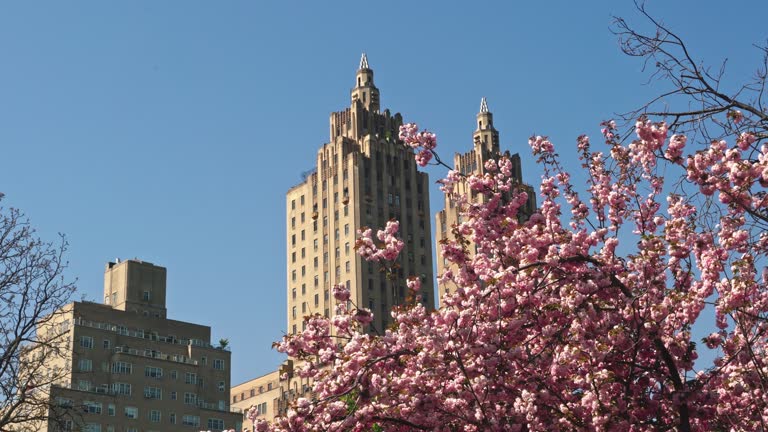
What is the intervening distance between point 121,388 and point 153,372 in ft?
13.3

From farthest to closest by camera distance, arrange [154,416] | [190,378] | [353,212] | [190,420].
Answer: [353,212]
[190,378]
[190,420]
[154,416]

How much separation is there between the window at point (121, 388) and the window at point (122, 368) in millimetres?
1262

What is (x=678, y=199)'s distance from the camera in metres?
19.3

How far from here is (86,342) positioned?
100062 mm

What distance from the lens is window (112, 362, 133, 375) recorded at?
100 meters

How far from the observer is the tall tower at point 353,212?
126500 millimetres

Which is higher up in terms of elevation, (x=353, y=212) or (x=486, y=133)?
(x=486, y=133)

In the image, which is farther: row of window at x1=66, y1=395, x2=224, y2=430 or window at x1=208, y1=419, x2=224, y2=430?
window at x1=208, y1=419, x2=224, y2=430

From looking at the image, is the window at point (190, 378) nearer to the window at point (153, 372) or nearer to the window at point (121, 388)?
the window at point (153, 372)

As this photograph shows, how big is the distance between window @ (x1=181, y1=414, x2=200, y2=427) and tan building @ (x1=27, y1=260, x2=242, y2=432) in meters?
0.10

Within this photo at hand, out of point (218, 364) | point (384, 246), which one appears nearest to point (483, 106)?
point (218, 364)

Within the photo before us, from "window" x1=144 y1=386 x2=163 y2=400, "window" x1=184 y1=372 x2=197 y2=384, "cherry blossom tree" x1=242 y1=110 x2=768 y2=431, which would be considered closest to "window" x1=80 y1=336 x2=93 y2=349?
"window" x1=144 y1=386 x2=163 y2=400

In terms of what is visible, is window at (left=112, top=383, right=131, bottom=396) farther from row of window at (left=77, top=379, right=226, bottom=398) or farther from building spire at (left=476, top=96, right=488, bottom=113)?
building spire at (left=476, top=96, right=488, bottom=113)

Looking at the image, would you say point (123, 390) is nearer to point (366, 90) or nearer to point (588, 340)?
point (366, 90)
